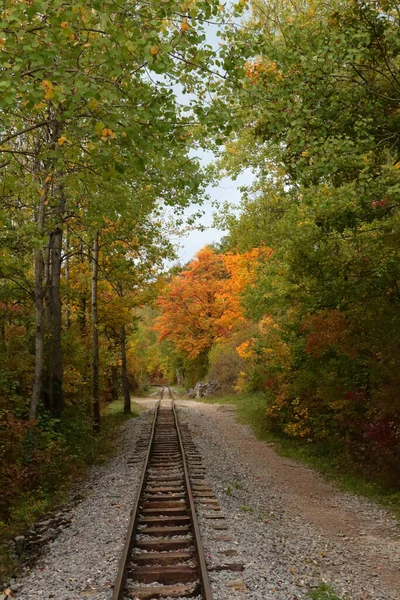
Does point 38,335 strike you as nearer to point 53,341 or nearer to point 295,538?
point 53,341

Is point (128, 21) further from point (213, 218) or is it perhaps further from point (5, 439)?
point (213, 218)

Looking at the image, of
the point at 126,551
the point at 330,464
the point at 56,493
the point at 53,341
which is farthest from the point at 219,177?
the point at 126,551

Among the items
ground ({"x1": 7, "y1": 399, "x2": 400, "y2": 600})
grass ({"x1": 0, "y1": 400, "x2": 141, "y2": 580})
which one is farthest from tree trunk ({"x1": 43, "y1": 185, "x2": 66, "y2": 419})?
ground ({"x1": 7, "y1": 399, "x2": 400, "y2": 600})

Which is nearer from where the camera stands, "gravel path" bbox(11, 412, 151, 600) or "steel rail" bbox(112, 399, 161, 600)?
"steel rail" bbox(112, 399, 161, 600)

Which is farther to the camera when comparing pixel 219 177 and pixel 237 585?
pixel 219 177

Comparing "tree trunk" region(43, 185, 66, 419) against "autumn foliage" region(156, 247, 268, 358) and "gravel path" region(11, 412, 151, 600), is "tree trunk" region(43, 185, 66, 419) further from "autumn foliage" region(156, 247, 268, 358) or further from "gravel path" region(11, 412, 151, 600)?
"autumn foliage" region(156, 247, 268, 358)

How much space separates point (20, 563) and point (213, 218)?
12174 mm

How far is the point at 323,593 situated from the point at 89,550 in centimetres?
315

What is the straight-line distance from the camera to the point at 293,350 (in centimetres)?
1450

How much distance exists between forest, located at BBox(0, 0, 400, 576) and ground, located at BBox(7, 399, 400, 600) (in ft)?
4.01

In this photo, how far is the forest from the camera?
5289 millimetres

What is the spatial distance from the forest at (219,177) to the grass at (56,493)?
57mm

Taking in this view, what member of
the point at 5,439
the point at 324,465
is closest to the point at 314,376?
the point at 324,465

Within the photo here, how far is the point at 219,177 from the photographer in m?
16.1
